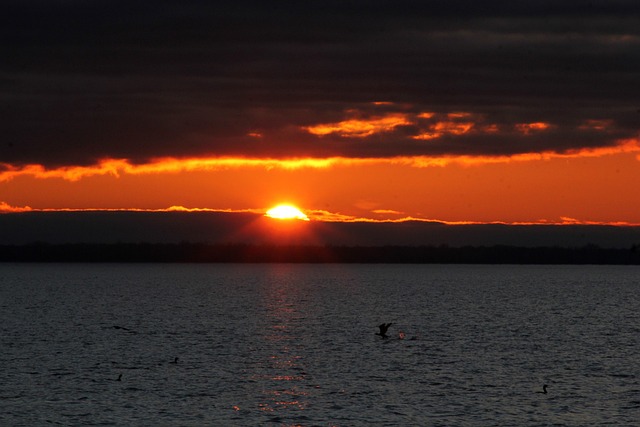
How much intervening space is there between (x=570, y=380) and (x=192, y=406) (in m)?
27.6

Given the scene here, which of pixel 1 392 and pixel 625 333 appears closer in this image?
pixel 1 392

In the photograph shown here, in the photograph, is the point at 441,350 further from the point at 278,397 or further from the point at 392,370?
the point at 278,397

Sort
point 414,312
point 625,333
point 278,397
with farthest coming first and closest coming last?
point 414,312 → point 625,333 → point 278,397

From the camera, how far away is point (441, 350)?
8675 cm

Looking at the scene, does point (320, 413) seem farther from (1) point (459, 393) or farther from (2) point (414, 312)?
(2) point (414, 312)

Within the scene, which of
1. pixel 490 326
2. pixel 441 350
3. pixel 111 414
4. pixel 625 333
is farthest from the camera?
pixel 490 326

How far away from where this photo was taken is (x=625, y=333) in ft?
363

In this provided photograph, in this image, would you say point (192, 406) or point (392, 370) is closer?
point (192, 406)

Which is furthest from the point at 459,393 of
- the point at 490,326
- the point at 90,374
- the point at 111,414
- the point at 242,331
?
the point at 490,326

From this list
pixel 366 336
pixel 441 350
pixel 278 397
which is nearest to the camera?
pixel 278 397

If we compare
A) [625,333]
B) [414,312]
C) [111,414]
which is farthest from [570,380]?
[414,312]

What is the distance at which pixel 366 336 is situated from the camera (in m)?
102

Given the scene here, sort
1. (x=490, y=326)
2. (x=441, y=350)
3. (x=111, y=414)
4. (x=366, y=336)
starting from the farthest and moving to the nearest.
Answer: (x=490, y=326), (x=366, y=336), (x=441, y=350), (x=111, y=414)

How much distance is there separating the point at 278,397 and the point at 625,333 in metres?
64.5
